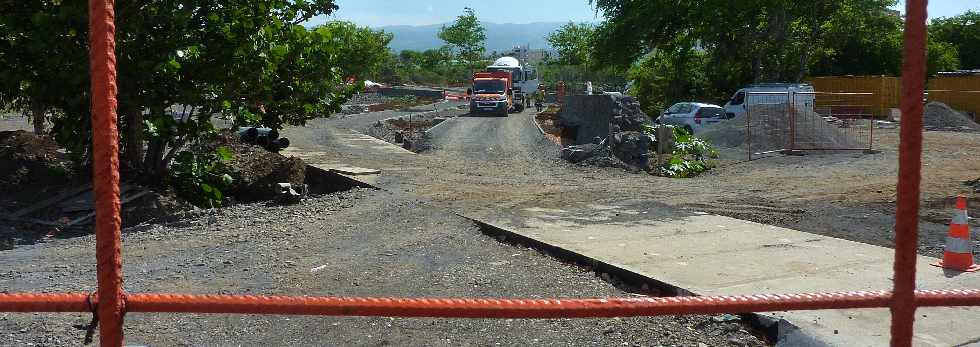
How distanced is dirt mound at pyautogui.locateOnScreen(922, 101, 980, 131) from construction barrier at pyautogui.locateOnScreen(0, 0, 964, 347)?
33532 millimetres

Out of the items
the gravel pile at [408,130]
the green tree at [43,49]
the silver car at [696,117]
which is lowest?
the gravel pile at [408,130]

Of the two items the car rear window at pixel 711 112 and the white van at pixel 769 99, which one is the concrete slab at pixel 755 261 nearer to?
the white van at pixel 769 99

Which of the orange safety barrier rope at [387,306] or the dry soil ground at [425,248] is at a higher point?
the orange safety barrier rope at [387,306]

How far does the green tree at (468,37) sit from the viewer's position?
297 ft

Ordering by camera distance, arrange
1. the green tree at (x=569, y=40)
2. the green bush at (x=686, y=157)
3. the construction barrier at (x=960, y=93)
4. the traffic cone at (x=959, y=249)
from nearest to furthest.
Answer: the traffic cone at (x=959, y=249) < the green bush at (x=686, y=157) < the construction barrier at (x=960, y=93) < the green tree at (x=569, y=40)

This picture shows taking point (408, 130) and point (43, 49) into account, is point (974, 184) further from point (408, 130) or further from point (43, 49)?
point (408, 130)

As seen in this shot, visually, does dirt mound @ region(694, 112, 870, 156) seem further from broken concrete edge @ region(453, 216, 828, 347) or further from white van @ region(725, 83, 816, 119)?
broken concrete edge @ region(453, 216, 828, 347)

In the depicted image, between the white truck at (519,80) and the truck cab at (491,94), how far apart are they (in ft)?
12.5

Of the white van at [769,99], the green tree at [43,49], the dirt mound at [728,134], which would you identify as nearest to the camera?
the green tree at [43,49]

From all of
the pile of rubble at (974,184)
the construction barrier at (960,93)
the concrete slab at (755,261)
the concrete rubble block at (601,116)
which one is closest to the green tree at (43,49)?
the concrete slab at (755,261)

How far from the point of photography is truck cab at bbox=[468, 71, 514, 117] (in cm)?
4272

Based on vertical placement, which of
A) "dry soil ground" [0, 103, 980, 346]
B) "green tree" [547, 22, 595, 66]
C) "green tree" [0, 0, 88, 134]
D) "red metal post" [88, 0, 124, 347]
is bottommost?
"dry soil ground" [0, 103, 980, 346]

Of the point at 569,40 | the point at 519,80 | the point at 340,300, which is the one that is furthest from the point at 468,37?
the point at 340,300

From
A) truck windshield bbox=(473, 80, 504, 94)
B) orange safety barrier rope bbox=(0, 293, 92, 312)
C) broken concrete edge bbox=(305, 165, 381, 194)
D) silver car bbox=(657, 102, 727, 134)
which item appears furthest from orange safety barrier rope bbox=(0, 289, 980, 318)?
truck windshield bbox=(473, 80, 504, 94)
